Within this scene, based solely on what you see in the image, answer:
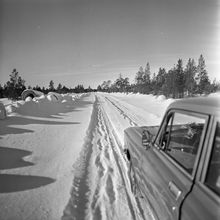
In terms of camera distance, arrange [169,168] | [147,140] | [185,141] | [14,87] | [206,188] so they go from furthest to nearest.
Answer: [14,87] < [185,141] < [147,140] < [169,168] < [206,188]

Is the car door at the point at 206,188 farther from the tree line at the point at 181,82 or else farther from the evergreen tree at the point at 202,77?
the evergreen tree at the point at 202,77

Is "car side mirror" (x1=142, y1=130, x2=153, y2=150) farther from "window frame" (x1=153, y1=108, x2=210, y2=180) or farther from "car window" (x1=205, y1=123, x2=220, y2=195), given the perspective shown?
"car window" (x1=205, y1=123, x2=220, y2=195)

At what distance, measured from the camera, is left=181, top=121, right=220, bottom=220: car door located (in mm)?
1171

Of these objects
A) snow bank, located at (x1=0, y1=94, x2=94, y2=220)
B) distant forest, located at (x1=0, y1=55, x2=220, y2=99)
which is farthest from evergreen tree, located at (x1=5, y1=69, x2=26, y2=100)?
snow bank, located at (x1=0, y1=94, x2=94, y2=220)

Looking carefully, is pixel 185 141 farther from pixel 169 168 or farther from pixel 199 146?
pixel 199 146

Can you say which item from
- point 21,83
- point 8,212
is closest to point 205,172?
point 8,212

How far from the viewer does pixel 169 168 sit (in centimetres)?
176

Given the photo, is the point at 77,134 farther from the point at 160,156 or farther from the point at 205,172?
the point at 205,172

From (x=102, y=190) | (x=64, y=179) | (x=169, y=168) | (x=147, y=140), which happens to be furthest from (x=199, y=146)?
(x=64, y=179)

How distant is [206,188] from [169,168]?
1.69ft

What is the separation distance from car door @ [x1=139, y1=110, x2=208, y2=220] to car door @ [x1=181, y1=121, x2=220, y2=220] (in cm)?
7

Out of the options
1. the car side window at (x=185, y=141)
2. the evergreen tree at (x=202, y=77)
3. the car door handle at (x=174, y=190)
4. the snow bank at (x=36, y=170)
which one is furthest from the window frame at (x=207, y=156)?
the evergreen tree at (x=202, y=77)

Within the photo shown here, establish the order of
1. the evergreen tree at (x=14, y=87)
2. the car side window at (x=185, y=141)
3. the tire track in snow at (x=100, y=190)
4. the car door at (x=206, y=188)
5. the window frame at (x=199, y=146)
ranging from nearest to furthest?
the car door at (x=206, y=188) < the window frame at (x=199, y=146) < the car side window at (x=185, y=141) < the tire track in snow at (x=100, y=190) < the evergreen tree at (x=14, y=87)

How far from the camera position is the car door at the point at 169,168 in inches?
57.7
